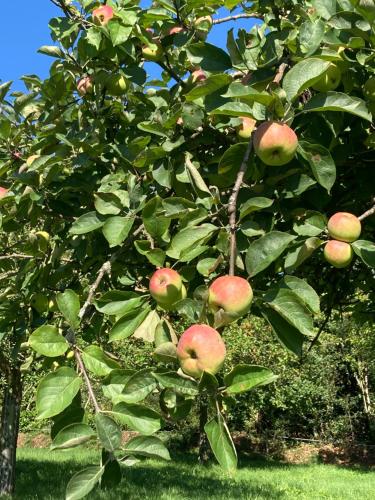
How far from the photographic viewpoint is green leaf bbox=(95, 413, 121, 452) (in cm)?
84

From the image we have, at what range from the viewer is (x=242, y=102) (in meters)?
1.06

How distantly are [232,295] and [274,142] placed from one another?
29cm

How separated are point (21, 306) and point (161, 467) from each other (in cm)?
980

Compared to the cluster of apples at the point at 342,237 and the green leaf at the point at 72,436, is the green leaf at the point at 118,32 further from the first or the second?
the green leaf at the point at 72,436

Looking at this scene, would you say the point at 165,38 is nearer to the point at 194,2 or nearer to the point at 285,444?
the point at 194,2

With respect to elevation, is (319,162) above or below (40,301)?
above

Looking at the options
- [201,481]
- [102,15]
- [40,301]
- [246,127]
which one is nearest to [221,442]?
[246,127]

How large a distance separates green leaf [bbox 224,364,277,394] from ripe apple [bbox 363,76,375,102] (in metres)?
0.69

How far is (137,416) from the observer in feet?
3.00

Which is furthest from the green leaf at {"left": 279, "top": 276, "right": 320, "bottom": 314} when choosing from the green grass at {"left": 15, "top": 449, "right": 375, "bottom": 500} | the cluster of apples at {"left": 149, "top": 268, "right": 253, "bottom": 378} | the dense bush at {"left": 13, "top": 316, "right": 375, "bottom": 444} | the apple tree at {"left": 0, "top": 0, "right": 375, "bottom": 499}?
the dense bush at {"left": 13, "top": 316, "right": 375, "bottom": 444}

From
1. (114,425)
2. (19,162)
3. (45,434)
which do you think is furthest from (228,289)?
(45,434)

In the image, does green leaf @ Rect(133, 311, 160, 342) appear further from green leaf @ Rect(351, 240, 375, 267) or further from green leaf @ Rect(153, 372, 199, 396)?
green leaf @ Rect(351, 240, 375, 267)

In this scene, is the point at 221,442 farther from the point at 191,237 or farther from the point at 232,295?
the point at 191,237

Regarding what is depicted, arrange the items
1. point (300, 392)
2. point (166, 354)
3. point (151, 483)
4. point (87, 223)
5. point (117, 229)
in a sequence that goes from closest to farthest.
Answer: point (166, 354)
point (117, 229)
point (87, 223)
point (151, 483)
point (300, 392)
